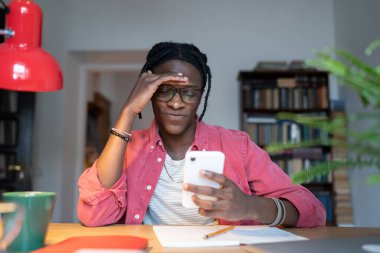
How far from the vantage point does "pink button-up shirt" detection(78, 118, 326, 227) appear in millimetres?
1116

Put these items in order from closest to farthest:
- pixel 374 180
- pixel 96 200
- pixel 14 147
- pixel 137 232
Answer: pixel 374 180 → pixel 137 232 → pixel 96 200 → pixel 14 147

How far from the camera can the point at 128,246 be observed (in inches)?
27.7

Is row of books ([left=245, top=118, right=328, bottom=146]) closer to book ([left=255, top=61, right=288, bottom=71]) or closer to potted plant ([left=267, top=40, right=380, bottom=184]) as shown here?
book ([left=255, top=61, right=288, bottom=71])

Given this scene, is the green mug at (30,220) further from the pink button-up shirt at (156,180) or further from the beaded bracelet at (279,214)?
the beaded bracelet at (279,214)

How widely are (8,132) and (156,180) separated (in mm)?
2349

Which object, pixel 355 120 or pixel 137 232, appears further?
pixel 137 232

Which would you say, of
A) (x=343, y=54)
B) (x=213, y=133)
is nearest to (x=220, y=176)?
(x=343, y=54)

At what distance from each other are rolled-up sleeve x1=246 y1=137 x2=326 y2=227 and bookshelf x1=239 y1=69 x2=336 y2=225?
2.05 metres

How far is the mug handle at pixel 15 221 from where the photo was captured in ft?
2.38

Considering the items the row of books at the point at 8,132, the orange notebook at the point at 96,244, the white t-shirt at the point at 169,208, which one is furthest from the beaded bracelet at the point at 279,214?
the row of books at the point at 8,132

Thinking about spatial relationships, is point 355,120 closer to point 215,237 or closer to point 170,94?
point 215,237

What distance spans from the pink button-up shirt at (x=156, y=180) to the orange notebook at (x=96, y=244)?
332 millimetres

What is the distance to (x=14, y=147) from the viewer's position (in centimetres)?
312

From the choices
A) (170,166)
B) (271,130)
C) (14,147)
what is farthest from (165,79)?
(14,147)
